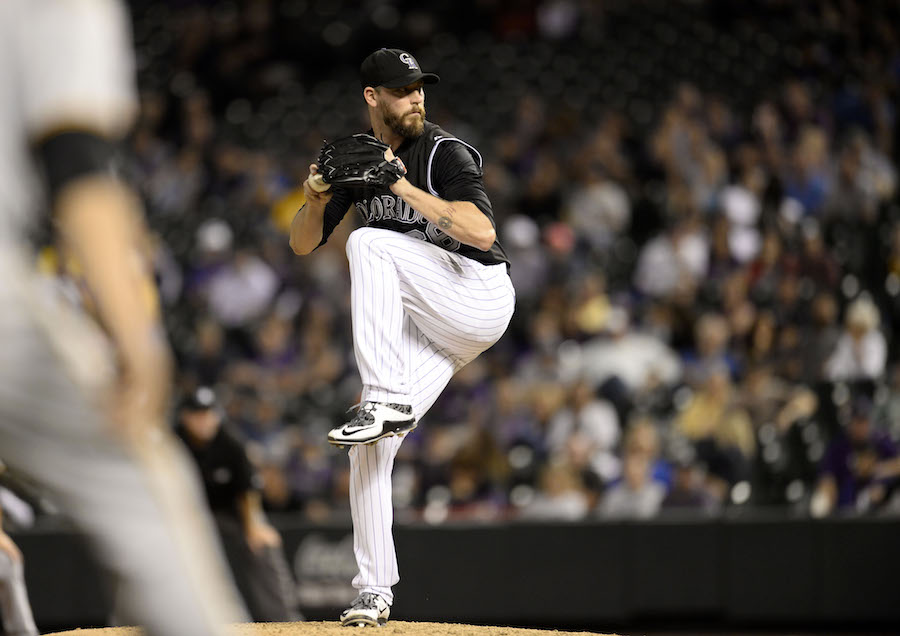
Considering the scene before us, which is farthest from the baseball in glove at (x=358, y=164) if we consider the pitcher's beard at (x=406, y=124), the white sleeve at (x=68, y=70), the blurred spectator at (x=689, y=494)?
the blurred spectator at (x=689, y=494)

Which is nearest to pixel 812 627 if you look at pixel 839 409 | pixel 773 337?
pixel 839 409

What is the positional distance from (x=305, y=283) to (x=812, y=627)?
576 centimetres

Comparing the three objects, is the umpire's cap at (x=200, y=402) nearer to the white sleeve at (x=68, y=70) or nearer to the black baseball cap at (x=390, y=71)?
the black baseball cap at (x=390, y=71)

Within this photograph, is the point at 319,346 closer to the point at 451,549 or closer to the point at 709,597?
the point at 451,549

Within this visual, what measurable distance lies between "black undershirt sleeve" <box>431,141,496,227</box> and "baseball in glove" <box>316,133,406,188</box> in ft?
0.77

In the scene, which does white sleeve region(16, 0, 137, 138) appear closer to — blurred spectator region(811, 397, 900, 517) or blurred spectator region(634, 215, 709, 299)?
blurred spectator region(811, 397, 900, 517)

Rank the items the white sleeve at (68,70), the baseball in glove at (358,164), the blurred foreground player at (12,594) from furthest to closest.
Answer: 1. the blurred foreground player at (12,594)
2. the baseball in glove at (358,164)
3. the white sleeve at (68,70)

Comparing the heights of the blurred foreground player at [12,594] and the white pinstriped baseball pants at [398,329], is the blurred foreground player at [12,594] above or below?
below

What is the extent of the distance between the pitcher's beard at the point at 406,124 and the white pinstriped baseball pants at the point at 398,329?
0.42 m

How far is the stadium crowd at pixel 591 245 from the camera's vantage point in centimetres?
940

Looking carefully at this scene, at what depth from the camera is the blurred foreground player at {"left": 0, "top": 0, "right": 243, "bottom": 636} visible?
2137 mm

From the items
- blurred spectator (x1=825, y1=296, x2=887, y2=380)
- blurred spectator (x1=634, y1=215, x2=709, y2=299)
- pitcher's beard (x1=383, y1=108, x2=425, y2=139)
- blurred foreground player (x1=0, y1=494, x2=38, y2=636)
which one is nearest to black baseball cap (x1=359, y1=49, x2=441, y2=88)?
pitcher's beard (x1=383, y1=108, x2=425, y2=139)

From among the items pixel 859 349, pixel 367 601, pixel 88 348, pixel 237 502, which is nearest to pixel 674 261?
pixel 859 349

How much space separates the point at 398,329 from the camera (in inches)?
185
